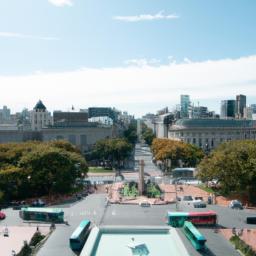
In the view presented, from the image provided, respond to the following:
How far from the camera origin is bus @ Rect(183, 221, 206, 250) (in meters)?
47.8

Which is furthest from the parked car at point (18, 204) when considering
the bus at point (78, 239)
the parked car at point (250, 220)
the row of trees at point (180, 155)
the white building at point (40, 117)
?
the white building at point (40, 117)

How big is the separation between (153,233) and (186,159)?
237 feet

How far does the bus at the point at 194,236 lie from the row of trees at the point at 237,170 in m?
23.0

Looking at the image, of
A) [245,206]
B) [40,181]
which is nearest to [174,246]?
[245,206]

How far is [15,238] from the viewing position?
52875mm

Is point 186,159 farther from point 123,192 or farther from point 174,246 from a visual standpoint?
point 174,246

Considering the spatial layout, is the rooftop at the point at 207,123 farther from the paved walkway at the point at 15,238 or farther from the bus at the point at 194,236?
the paved walkway at the point at 15,238

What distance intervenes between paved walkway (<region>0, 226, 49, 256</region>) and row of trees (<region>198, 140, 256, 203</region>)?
1264 inches

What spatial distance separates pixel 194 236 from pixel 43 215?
2119 centimetres

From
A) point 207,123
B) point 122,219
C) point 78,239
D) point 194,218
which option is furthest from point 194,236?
point 207,123

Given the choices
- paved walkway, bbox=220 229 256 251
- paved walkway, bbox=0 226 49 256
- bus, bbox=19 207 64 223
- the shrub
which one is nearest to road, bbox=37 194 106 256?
the shrub

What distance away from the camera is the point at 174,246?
160 ft

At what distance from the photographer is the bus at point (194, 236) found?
4778 cm

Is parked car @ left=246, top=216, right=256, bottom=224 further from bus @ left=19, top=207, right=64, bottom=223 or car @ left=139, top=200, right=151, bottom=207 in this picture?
bus @ left=19, top=207, right=64, bottom=223
